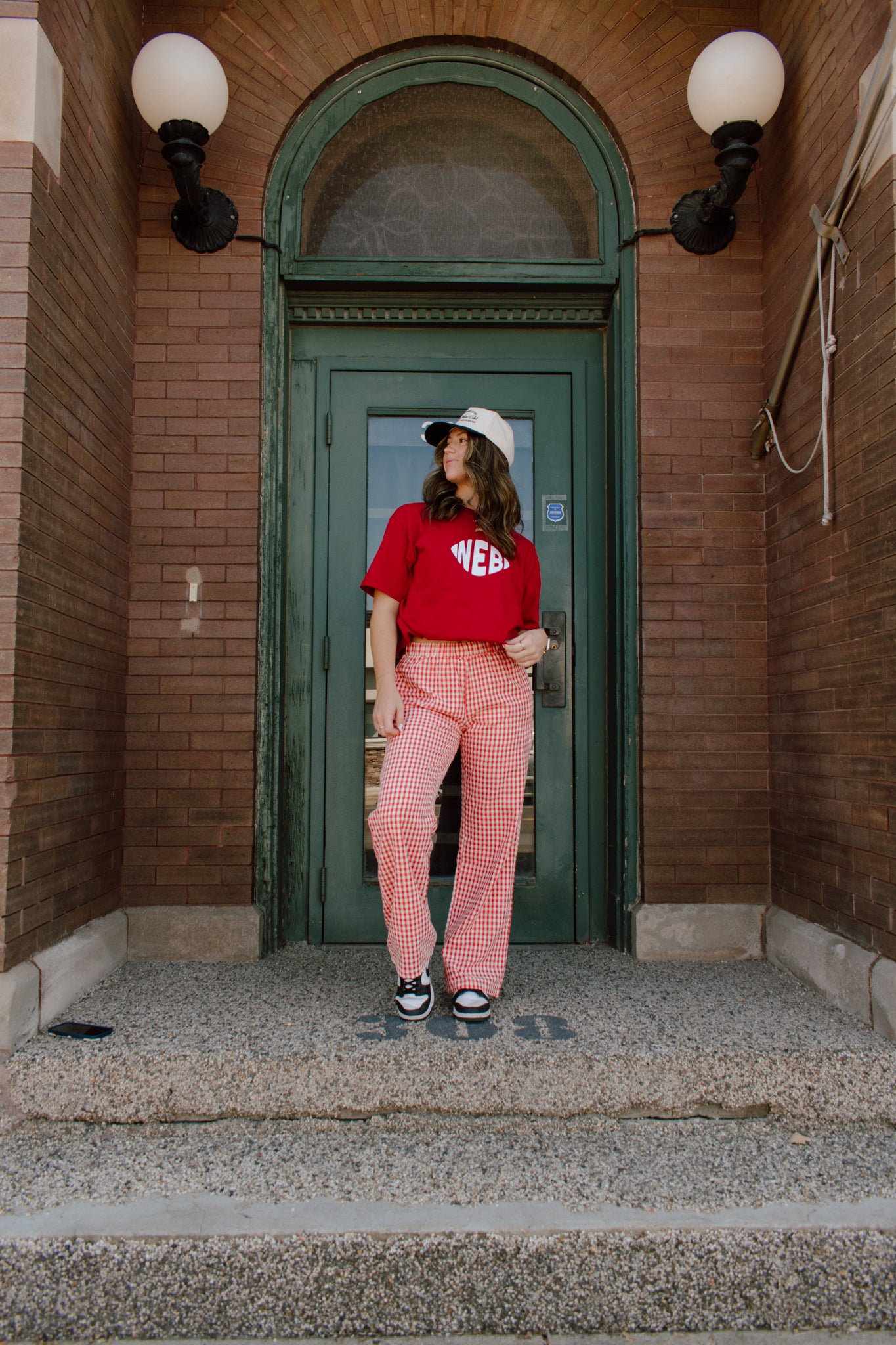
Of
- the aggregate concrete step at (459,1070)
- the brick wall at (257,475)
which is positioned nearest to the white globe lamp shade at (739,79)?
the brick wall at (257,475)

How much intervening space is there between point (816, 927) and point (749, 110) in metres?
2.90

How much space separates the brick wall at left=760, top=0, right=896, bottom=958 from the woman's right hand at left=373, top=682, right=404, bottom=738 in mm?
1473

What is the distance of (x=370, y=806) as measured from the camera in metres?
3.55

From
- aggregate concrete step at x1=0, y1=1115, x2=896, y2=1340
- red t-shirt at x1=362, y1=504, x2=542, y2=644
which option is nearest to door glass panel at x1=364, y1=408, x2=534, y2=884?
red t-shirt at x1=362, y1=504, x2=542, y2=644

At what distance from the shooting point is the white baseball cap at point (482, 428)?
269 centimetres

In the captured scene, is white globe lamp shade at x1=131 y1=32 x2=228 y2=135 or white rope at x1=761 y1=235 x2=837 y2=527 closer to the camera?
white rope at x1=761 y1=235 x2=837 y2=527

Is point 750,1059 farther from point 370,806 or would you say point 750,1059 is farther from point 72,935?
point 72,935

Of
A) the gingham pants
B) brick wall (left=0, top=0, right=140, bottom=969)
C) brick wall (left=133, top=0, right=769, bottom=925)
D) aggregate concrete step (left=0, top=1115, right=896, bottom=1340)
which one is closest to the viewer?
aggregate concrete step (left=0, top=1115, right=896, bottom=1340)

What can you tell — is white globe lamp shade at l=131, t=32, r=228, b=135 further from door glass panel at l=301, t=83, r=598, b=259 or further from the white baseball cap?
the white baseball cap

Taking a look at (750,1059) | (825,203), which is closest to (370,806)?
(750,1059)

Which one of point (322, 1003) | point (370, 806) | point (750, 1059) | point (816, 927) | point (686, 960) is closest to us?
point (750, 1059)

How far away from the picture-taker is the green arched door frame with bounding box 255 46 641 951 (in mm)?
3387

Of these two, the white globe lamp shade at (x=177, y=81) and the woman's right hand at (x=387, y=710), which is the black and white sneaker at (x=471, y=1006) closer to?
the woman's right hand at (x=387, y=710)

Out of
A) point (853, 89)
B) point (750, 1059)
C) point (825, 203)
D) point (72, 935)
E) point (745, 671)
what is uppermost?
point (853, 89)
